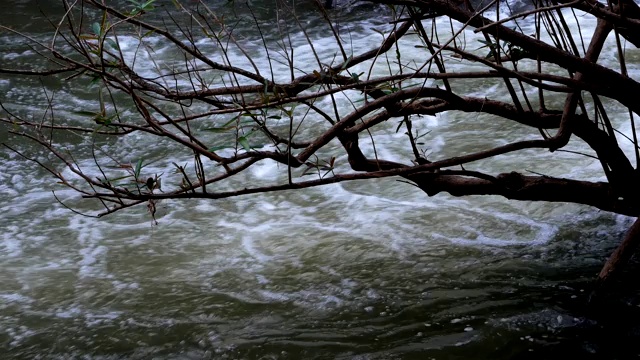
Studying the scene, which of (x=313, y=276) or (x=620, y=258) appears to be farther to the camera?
(x=313, y=276)

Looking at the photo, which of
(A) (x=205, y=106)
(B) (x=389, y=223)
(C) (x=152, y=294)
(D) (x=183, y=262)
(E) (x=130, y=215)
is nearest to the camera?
(C) (x=152, y=294)

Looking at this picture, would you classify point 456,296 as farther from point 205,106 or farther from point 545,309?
point 205,106

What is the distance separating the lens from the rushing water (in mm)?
3098

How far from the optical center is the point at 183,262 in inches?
157

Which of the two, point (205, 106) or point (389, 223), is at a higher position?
point (205, 106)

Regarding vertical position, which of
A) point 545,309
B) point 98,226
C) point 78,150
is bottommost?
point 545,309

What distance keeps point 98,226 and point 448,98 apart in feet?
7.81

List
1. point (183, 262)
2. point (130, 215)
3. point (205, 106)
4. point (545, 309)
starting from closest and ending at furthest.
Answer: point (545, 309)
point (183, 262)
point (130, 215)
point (205, 106)

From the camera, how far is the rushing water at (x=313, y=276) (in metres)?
3.10

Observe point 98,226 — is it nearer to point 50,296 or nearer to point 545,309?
point 50,296

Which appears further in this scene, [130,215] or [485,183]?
[130,215]

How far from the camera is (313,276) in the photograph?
12.2 ft

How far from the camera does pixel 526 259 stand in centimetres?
369

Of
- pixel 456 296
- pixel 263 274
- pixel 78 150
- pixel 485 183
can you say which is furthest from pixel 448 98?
pixel 78 150
